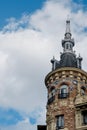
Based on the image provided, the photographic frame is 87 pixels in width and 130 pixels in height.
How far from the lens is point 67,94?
56.1 meters

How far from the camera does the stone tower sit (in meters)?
53.7

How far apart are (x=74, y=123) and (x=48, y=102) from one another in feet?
19.7

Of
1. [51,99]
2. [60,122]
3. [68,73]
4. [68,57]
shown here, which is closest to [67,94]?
[51,99]

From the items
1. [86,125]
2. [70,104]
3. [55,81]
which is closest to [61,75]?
[55,81]

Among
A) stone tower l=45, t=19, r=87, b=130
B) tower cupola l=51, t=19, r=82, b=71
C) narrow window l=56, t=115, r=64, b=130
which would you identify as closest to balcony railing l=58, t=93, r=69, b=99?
stone tower l=45, t=19, r=87, b=130

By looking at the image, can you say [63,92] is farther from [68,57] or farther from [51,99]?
[68,57]

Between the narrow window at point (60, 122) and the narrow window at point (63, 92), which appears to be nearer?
the narrow window at point (60, 122)

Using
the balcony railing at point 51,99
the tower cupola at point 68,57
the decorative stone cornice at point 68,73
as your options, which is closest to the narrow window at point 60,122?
the balcony railing at point 51,99

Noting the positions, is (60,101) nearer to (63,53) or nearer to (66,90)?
(66,90)

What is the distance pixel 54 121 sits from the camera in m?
54.8

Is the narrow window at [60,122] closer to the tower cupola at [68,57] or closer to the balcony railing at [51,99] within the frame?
the balcony railing at [51,99]

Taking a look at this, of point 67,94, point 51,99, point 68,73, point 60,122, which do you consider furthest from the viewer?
point 68,73

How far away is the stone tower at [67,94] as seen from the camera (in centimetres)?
5372

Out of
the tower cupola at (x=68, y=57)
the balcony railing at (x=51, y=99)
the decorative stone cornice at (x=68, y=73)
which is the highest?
the tower cupola at (x=68, y=57)
